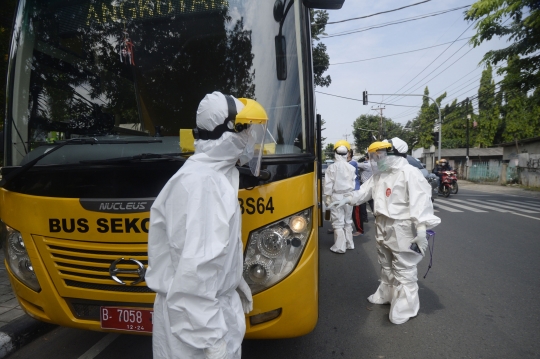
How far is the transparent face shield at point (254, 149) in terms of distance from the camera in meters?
2.02

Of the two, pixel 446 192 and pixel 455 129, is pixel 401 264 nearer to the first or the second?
pixel 446 192

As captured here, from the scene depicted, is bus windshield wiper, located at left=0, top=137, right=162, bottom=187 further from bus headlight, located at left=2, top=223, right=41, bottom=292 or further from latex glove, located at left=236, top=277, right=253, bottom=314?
latex glove, located at left=236, top=277, right=253, bottom=314

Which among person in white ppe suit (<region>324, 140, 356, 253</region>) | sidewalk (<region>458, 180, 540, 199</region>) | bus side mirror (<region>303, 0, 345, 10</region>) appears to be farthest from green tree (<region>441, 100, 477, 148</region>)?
bus side mirror (<region>303, 0, 345, 10</region>)

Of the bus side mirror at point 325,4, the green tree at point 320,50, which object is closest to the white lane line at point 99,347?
the bus side mirror at point 325,4

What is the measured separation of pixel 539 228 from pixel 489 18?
8298mm

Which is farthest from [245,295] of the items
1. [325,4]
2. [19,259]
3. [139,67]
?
[325,4]

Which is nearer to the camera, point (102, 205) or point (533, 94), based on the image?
point (102, 205)

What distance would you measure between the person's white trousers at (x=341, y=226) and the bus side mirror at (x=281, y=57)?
3881 millimetres

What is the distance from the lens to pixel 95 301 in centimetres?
246

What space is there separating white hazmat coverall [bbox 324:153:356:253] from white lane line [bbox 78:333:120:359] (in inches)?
151

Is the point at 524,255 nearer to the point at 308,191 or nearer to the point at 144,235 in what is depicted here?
the point at 308,191

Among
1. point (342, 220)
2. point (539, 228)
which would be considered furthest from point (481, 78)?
point (342, 220)

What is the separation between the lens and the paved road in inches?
125

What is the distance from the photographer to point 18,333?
3371mm
